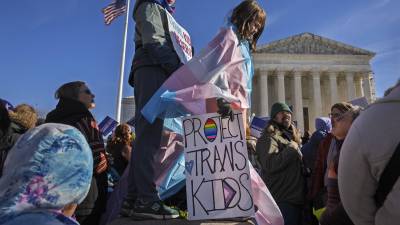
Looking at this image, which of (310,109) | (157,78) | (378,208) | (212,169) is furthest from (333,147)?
(310,109)

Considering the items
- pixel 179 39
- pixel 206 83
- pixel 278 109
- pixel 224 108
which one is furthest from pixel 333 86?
pixel 224 108

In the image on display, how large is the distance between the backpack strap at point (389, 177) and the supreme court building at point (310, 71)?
48577 millimetres

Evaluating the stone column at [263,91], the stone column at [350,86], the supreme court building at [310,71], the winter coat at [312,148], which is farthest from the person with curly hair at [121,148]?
the stone column at [350,86]

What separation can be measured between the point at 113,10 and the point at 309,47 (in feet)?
135

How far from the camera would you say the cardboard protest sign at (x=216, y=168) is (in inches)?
112

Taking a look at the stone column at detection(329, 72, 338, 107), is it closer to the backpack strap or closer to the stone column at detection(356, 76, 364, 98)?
the stone column at detection(356, 76, 364, 98)

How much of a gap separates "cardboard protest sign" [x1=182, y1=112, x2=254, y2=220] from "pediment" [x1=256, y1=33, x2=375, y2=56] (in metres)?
49.4

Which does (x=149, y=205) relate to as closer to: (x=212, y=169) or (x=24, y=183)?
(x=212, y=169)

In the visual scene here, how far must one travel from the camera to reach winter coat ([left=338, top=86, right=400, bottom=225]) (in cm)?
176

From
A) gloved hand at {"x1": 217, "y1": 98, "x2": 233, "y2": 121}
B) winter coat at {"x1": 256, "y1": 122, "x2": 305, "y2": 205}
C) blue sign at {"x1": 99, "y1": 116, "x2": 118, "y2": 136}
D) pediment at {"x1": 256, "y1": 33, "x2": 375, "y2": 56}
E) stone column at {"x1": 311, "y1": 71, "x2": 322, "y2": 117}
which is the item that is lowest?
winter coat at {"x1": 256, "y1": 122, "x2": 305, "y2": 205}

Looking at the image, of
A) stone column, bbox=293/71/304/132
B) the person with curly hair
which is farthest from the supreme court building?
the person with curly hair

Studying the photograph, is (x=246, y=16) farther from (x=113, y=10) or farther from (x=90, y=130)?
(x=113, y=10)

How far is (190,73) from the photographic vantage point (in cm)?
312

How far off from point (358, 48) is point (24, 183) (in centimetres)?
5522
